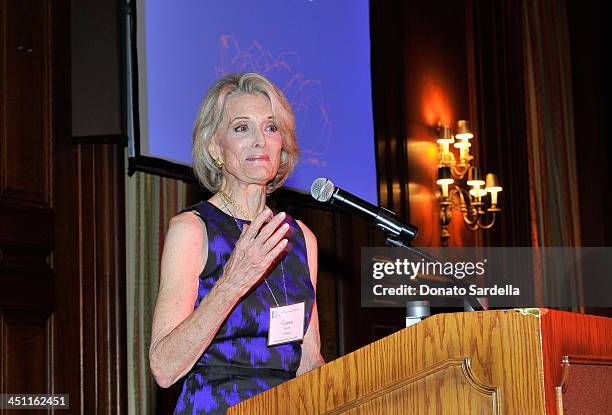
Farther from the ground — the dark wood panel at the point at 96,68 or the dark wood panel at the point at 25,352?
the dark wood panel at the point at 96,68

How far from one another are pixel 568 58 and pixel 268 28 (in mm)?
5042

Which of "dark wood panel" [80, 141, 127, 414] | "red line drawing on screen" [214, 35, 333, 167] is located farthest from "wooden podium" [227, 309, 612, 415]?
"red line drawing on screen" [214, 35, 333, 167]

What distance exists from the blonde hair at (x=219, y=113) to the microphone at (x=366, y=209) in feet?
1.39

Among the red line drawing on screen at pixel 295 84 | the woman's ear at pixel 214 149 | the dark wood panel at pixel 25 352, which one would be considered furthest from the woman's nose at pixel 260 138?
the red line drawing on screen at pixel 295 84

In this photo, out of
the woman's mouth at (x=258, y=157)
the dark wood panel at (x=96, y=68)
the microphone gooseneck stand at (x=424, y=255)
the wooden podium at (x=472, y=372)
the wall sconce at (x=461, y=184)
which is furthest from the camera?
the wall sconce at (x=461, y=184)

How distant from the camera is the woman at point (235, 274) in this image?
1905 millimetres

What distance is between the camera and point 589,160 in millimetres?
8508

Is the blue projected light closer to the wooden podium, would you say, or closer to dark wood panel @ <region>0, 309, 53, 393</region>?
dark wood panel @ <region>0, 309, 53, 393</region>

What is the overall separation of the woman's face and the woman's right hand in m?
0.50

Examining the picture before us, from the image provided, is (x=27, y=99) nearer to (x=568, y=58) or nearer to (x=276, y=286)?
(x=276, y=286)

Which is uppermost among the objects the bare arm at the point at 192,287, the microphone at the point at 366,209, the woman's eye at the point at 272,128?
the woman's eye at the point at 272,128

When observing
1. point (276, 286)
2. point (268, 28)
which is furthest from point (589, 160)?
point (276, 286)

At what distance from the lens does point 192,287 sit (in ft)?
6.88

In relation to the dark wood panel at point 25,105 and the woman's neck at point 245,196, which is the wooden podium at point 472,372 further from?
the dark wood panel at point 25,105
